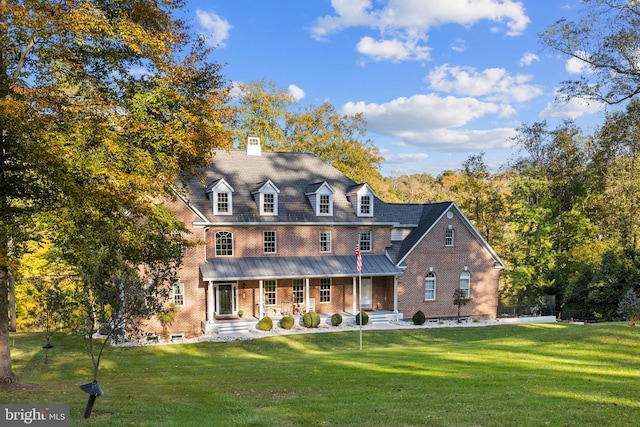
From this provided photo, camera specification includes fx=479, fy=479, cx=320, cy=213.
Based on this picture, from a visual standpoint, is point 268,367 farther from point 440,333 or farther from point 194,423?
point 440,333

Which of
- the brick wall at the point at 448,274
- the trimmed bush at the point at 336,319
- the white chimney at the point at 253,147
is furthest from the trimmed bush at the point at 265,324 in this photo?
the white chimney at the point at 253,147

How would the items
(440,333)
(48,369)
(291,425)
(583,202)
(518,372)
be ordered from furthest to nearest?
1. (583,202)
2. (440,333)
3. (48,369)
4. (518,372)
5. (291,425)

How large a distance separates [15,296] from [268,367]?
25881mm

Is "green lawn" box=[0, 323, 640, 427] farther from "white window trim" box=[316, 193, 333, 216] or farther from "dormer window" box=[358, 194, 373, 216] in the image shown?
"dormer window" box=[358, 194, 373, 216]

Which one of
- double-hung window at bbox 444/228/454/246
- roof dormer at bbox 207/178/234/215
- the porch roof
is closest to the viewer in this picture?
the porch roof

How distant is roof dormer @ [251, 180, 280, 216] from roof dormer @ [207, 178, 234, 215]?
1771 mm

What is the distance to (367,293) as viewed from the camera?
33.4m

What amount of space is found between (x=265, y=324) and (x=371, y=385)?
51.7ft

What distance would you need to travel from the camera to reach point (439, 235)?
33.4 metres

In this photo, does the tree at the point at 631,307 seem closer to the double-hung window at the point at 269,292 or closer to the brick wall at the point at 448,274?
the brick wall at the point at 448,274

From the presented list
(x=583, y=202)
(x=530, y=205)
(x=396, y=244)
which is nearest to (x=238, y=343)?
(x=396, y=244)

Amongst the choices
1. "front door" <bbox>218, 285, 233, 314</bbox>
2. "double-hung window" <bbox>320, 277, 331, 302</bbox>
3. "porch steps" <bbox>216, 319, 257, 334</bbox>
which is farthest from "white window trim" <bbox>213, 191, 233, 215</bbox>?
"double-hung window" <bbox>320, 277, 331, 302</bbox>

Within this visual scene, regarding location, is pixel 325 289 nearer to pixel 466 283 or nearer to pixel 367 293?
pixel 367 293

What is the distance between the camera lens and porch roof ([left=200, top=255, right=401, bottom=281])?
1113 inches
